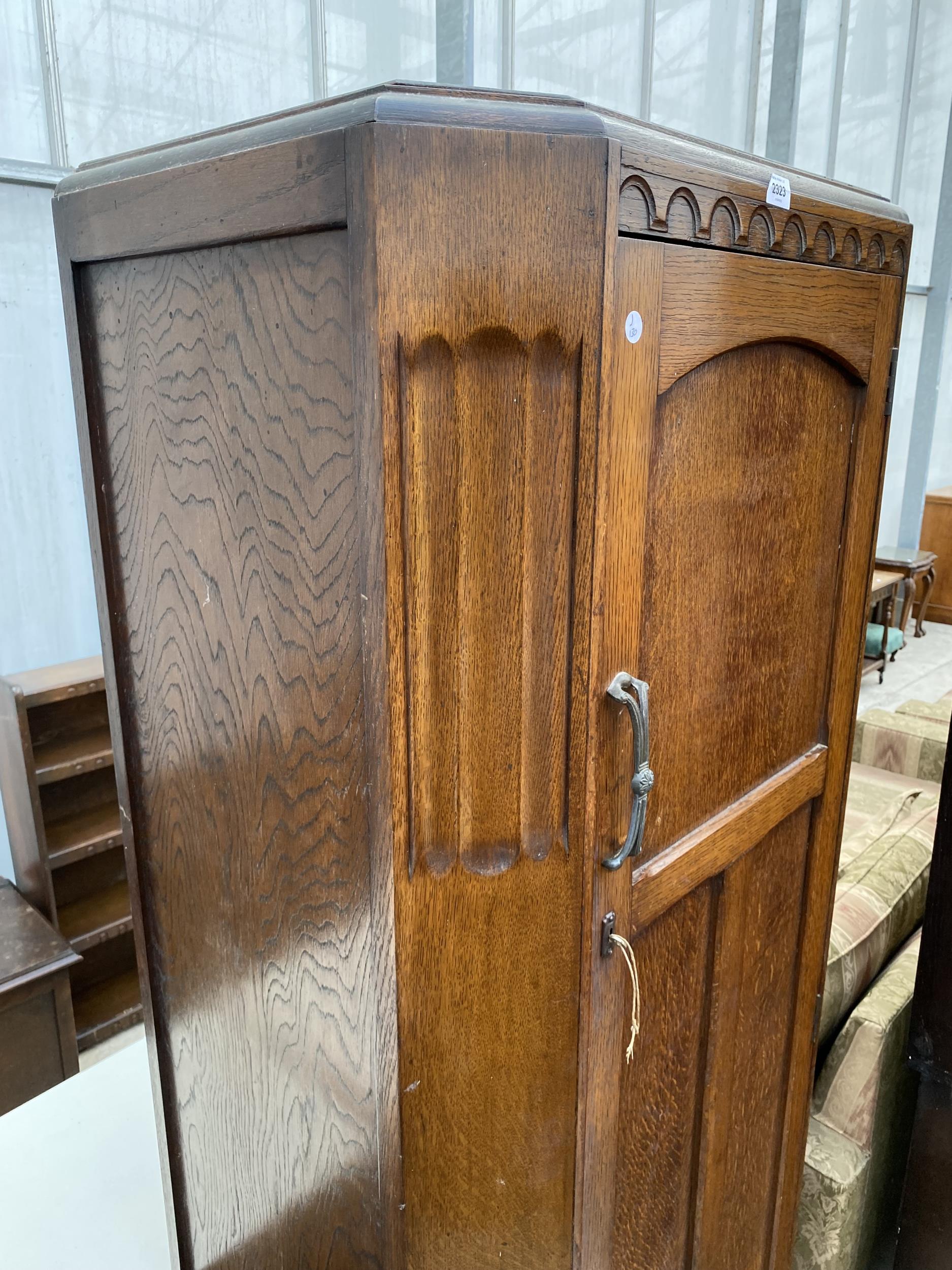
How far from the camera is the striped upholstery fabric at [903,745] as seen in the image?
10.0ft

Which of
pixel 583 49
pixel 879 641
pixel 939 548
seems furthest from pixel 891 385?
pixel 939 548

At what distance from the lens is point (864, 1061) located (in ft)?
4.52

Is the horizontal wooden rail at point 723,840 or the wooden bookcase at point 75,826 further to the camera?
the wooden bookcase at point 75,826

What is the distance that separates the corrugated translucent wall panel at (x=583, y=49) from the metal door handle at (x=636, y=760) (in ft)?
12.3

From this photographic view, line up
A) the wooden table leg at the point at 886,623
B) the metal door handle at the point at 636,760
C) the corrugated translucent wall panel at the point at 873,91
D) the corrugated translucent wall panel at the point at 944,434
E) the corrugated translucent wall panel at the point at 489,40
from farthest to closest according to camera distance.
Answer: the corrugated translucent wall panel at the point at 944,434
the corrugated translucent wall panel at the point at 873,91
the wooden table leg at the point at 886,623
the corrugated translucent wall panel at the point at 489,40
the metal door handle at the point at 636,760

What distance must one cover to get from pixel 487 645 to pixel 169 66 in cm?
297

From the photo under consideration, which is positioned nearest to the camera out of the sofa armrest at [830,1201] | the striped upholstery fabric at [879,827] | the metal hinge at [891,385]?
the metal hinge at [891,385]

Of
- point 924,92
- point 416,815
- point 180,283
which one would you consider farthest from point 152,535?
point 924,92

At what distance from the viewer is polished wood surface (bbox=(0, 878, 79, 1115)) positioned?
7.87 feet

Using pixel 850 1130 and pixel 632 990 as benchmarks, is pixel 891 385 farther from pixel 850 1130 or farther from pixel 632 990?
pixel 850 1130

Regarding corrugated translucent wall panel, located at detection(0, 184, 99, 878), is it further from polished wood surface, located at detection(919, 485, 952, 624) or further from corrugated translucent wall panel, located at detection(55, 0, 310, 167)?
polished wood surface, located at detection(919, 485, 952, 624)

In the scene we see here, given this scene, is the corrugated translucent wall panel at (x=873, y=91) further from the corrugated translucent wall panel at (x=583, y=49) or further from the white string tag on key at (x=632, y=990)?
the white string tag on key at (x=632, y=990)

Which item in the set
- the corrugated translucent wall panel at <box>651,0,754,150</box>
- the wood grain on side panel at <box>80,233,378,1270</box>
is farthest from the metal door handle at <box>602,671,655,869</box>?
the corrugated translucent wall panel at <box>651,0,754,150</box>

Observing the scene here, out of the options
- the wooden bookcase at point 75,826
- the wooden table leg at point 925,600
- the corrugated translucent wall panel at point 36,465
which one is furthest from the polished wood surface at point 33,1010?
the wooden table leg at point 925,600
